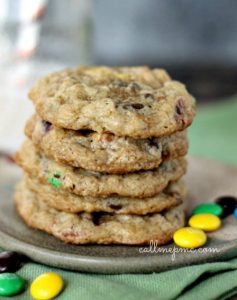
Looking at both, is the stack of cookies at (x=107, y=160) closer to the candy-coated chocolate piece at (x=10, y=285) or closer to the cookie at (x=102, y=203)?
the cookie at (x=102, y=203)

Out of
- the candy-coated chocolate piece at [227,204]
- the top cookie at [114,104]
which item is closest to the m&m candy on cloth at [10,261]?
the top cookie at [114,104]

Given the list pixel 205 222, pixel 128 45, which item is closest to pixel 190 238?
pixel 205 222

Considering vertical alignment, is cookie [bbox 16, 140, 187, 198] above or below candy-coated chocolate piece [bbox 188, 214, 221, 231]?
above

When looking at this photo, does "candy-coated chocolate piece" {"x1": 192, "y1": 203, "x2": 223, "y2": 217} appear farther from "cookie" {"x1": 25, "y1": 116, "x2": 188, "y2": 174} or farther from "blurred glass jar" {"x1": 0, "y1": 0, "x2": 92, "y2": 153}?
"blurred glass jar" {"x1": 0, "y1": 0, "x2": 92, "y2": 153}

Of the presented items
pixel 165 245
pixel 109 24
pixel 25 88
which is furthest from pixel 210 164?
pixel 109 24

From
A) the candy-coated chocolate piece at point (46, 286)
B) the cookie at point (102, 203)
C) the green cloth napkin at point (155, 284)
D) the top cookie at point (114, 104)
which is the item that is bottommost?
the green cloth napkin at point (155, 284)

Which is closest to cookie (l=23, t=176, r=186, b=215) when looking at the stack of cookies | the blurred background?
the stack of cookies
